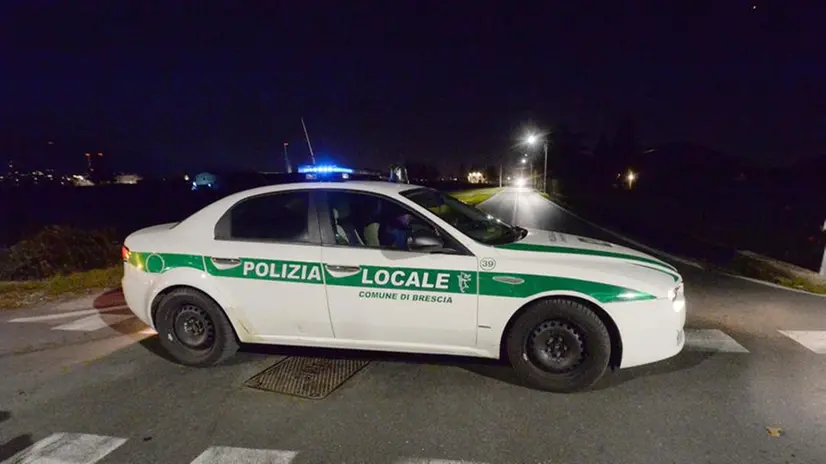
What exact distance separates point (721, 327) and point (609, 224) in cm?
1329

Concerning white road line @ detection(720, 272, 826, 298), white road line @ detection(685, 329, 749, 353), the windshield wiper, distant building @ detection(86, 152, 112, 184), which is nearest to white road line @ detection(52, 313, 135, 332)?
the windshield wiper

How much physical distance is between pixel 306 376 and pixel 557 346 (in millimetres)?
2091

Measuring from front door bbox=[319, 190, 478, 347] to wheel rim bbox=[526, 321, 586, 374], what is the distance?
1.66ft

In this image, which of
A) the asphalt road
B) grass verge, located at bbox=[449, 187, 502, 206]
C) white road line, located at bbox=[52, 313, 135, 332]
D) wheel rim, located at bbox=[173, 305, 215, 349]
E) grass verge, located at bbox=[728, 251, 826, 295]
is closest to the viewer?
the asphalt road

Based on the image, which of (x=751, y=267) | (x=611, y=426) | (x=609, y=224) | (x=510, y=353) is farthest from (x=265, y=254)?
(x=609, y=224)

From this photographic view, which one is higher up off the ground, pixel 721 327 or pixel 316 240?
pixel 316 240

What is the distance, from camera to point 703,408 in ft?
11.8

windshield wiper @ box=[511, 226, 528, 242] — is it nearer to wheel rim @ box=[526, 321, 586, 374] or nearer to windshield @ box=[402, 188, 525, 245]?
windshield @ box=[402, 188, 525, 245]

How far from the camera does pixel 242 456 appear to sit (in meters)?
3.07

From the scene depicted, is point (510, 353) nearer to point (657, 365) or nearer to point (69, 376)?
point (657, 365)

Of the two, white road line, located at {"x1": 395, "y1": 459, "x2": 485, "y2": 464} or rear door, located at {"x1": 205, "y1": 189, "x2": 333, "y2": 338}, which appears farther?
rear door, located at {"x1": 205, "y1": 189, "x2": 333, "y2": 338}

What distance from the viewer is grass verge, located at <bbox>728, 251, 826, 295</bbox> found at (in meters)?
7.40

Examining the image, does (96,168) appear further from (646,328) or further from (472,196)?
(646,328)

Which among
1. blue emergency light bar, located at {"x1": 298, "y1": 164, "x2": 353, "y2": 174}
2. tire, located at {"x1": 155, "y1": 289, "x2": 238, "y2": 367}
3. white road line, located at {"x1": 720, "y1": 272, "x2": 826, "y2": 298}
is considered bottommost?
white road line, located at {"x1": 720, "y1": 272, "x2": 826, "y2": 298}
